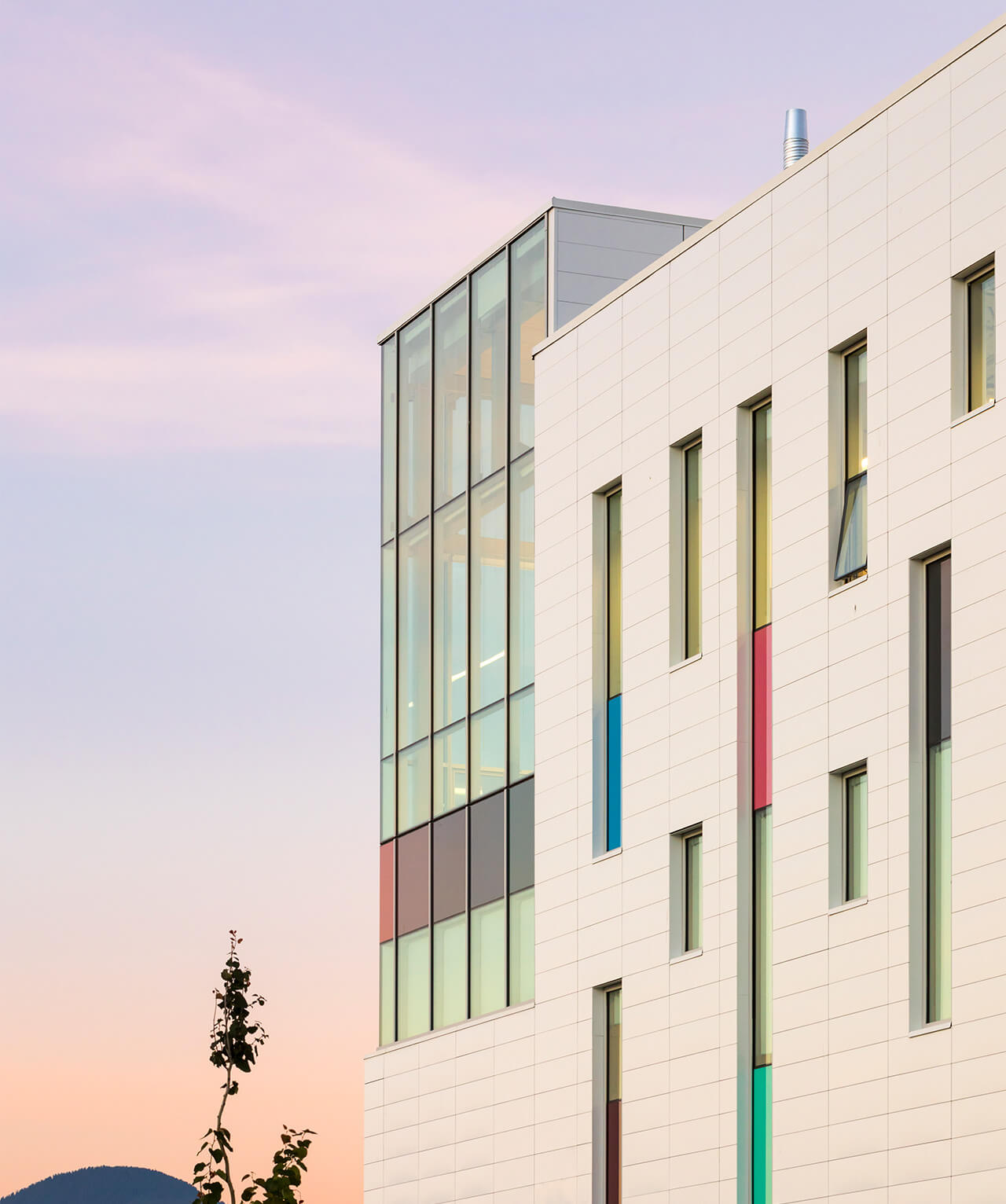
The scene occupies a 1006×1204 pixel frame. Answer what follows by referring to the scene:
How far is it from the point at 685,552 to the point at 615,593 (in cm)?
205

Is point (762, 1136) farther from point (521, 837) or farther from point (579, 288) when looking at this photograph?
point (579, 288)

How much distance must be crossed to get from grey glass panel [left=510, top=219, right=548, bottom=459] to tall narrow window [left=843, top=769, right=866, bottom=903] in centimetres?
984

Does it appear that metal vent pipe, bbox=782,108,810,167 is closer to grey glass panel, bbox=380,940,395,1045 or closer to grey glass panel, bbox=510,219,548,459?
grey glass panel, bbox=510,219,548,459

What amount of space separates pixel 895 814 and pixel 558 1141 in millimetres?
8761

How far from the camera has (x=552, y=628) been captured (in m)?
32.4

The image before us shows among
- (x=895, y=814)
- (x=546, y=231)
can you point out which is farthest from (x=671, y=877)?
(x=546, y=231)

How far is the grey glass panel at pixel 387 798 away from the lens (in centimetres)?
3756

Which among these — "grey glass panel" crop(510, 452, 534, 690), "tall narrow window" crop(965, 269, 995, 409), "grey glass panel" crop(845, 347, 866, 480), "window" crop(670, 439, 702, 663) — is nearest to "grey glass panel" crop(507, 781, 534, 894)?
"grey glass panel" crop(510, 452, 534, 690)

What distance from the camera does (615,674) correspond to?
30.9 m

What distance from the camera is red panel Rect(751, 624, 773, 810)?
26.9 metres

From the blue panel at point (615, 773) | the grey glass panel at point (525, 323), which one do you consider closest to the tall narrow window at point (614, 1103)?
the blue panel at point (615, 773)

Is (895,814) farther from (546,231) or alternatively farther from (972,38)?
(546,231)

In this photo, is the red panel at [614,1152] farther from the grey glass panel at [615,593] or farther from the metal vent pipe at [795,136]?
the metal vent pipe at [795,136]

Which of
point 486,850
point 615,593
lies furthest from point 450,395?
point 486,850
